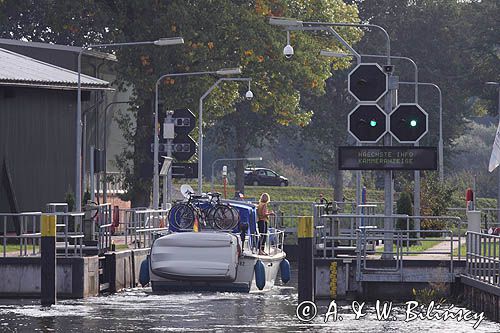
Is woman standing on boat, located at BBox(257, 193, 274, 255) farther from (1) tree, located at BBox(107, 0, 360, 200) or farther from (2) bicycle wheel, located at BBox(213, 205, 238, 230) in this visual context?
(1) tree, located at BBox(107, 0, 360, 200)

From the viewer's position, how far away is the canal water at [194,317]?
29.1 metres

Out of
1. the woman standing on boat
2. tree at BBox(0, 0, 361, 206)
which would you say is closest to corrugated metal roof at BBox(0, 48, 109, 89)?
tree at BBox(0, 0, 361, 206)

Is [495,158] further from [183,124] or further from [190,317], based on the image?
[190,317]

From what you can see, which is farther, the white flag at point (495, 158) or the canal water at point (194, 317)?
the white flag at point (495, 158)

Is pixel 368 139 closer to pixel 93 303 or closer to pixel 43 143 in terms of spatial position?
pixel 93 303

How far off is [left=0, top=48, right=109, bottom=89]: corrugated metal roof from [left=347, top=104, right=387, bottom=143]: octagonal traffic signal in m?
18.3

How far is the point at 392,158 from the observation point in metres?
35.5

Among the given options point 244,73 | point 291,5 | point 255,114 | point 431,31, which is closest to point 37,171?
point 244,73

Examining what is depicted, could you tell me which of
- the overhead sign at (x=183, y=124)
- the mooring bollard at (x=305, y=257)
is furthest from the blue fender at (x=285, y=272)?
the overhead sign at (x=183, y=124)

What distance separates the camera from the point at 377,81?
35.8 metres

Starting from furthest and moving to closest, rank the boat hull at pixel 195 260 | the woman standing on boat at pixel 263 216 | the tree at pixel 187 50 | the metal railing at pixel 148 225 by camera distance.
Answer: the tree at pixel 187 50 → the metal railing at pixel 148 225 → the woman standing on boat at pixel 263 216 → the boat hull at pixel 195 260

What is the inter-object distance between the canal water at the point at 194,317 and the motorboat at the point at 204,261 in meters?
0.39

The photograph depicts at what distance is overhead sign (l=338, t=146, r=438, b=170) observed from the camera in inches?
1395

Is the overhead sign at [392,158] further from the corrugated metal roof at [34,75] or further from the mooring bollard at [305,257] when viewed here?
the corrugated metal roof at [34,75]
